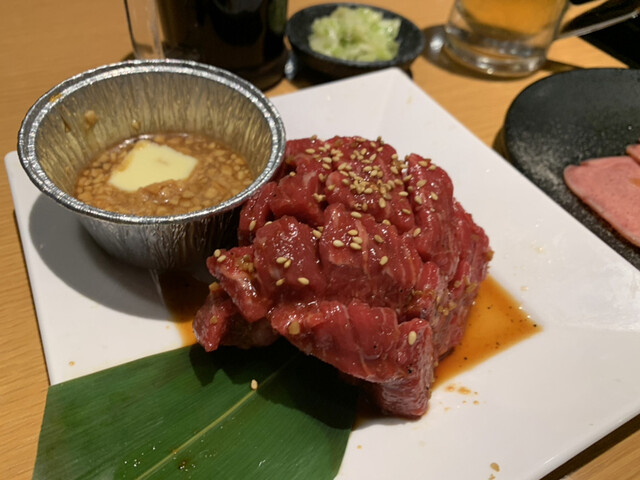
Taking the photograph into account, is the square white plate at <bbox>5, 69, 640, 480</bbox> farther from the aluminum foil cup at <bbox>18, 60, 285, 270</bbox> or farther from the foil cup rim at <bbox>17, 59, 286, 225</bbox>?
the foil cup rim at <bbox>17, 59, 286, 225</bbox>

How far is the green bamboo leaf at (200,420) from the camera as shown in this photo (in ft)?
5.22

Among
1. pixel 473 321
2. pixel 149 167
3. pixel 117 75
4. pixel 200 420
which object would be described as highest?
pixel 117 75

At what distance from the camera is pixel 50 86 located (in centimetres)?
318

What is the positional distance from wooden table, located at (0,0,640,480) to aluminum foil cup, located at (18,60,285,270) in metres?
0.46

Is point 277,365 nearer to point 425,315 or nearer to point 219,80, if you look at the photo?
point 425,315

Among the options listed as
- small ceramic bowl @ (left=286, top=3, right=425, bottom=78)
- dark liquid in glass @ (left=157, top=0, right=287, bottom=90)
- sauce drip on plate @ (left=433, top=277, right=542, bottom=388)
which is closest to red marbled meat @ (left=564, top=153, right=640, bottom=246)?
sauce drip on plate @ (left=433, top=277, right=542, bottom=388)

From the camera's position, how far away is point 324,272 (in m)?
1.72

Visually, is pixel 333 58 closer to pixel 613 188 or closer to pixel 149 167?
pixel 149 167

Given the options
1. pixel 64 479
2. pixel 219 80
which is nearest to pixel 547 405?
pixel 64 479

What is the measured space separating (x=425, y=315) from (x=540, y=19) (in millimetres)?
2636

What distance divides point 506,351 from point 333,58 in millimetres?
2061

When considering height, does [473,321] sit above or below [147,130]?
below

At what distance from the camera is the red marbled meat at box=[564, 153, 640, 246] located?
2637mm

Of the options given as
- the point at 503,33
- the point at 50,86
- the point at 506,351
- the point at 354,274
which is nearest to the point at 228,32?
the point at 50,86
